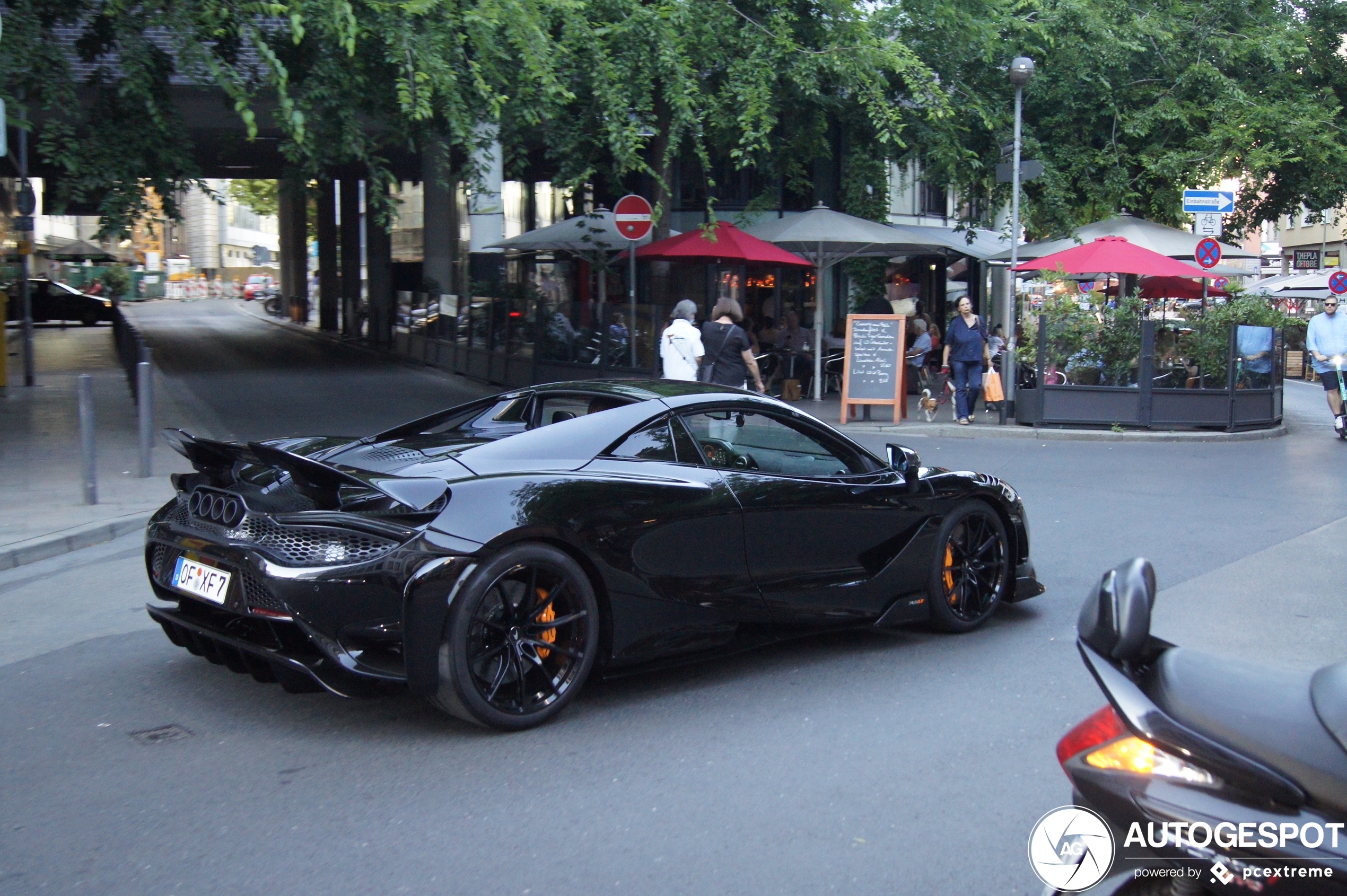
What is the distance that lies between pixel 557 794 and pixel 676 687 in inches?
49.2

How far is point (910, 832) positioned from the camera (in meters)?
3.67

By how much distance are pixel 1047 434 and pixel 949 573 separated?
10.2 m

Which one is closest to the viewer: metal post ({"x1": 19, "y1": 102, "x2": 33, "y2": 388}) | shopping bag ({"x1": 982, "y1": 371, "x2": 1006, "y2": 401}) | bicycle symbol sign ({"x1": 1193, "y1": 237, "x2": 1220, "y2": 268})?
shopping bag ({"x1": 982, "y1": 371, "x2": 1006, "y2": 401})

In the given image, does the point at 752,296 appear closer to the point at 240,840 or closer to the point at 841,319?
the point at 841,319

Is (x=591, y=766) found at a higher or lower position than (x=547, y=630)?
lower

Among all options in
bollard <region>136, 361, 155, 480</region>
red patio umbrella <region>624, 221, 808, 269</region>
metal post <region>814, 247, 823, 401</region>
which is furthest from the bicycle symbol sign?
bollard <region>136, 361, 155, 480</region>

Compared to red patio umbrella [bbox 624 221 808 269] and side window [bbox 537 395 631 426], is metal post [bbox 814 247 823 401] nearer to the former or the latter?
red patio umbrella [bbox 624 221 808 269]

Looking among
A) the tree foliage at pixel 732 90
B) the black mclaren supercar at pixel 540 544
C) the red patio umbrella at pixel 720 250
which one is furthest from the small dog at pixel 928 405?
the black mclaren supercar at pixel 540 544

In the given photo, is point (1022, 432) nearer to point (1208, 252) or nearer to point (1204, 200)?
point (1204, 200)

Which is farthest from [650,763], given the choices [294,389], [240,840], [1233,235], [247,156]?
[247,156]

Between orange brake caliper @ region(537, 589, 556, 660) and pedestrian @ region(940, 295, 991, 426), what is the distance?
12.4 meters

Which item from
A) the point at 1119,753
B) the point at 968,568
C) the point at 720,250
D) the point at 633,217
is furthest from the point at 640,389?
the point at 720,250

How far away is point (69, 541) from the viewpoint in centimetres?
823

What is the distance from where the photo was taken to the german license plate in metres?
4.45
